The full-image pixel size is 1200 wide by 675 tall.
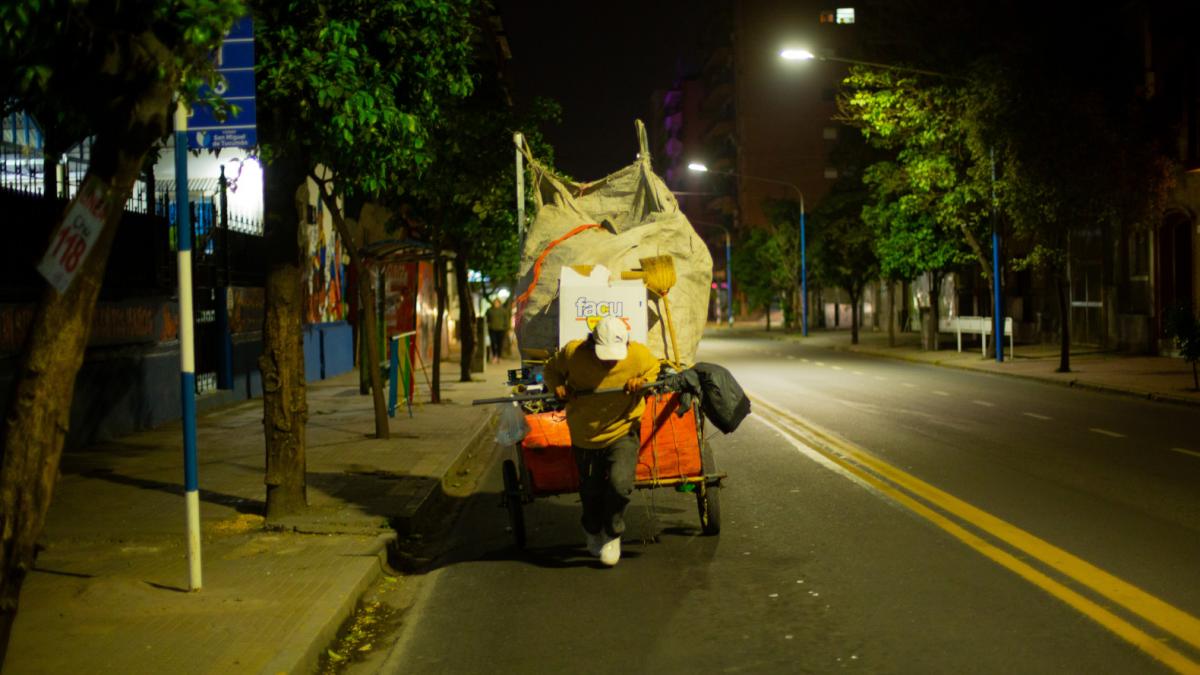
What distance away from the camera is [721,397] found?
8.02m

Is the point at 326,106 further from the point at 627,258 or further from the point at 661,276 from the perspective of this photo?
the point at 661,276

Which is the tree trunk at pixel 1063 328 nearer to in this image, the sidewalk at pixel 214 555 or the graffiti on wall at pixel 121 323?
the sidewalk at pixel 214 555

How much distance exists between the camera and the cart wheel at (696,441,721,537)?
892 centimetres

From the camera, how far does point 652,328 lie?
9773 millimetres

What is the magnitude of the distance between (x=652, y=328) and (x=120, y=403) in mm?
9615

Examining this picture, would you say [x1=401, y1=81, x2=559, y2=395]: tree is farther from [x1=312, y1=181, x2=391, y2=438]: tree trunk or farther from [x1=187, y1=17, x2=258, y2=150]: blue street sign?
[x1=187, y1=17, x2=258, y2=150]: blue street sign

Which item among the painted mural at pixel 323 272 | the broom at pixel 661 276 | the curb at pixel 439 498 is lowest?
the curb at pixel 439 498

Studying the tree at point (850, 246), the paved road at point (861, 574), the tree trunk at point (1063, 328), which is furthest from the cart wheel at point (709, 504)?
the tree at point (850, 246)

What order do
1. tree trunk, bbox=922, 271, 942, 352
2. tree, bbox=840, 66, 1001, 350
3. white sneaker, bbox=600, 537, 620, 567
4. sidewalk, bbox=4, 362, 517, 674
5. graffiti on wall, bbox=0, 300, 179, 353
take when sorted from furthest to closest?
tree trunk, bbox=922, 271, 942, 352, tree, bbox=840, 66, 1001, 350, graffiti on wall, bbox=0, 300, 179, 353, white sneaker, bbox=600, 537, 620, 567, sidewalk, bbox=4, 362, 517, 674

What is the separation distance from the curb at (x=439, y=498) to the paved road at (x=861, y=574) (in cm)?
39

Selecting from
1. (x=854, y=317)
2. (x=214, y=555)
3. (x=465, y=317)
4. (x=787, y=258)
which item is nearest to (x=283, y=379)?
(x=214, y=555)

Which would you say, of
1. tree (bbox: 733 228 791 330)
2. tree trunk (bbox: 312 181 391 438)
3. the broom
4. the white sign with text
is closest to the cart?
the broom

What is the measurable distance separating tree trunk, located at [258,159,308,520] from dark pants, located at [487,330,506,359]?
26.6 meters

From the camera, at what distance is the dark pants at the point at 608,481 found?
7930 millimetres
